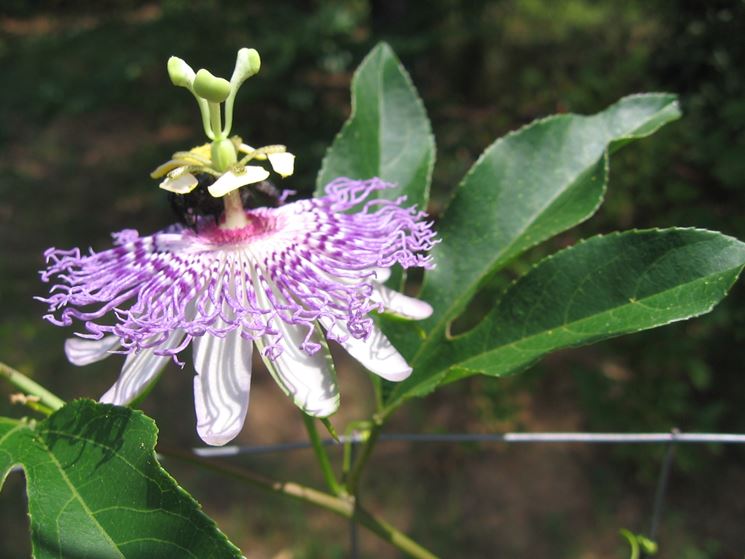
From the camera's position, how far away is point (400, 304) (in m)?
0.80

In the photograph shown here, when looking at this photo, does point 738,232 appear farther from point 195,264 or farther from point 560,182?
point 195,264

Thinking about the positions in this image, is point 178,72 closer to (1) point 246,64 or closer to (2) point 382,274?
(1) point 246,64

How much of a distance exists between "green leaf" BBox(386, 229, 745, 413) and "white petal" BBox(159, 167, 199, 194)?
0.98 feet

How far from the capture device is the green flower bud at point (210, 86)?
0.73 meters

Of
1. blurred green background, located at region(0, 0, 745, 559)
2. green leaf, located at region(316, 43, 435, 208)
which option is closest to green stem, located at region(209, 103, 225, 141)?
green leaf, located at region(316, 43, 435, 208)

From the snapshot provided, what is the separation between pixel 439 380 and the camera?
73 cm

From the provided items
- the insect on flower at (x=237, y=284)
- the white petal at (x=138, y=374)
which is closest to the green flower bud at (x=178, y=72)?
the insect on flower at (x=237, y=284)

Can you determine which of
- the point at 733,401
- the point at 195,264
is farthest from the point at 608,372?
the point at 195,264

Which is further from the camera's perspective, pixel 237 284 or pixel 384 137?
pixel 384 137

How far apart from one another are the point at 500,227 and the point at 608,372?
2.18m

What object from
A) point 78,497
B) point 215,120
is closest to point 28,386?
point 78,497

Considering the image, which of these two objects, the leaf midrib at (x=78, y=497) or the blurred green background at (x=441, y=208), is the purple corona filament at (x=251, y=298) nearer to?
the leaf midrib at (x=78, y=497)

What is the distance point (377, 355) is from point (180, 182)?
26cm

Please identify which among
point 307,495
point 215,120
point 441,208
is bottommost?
point 441,208
